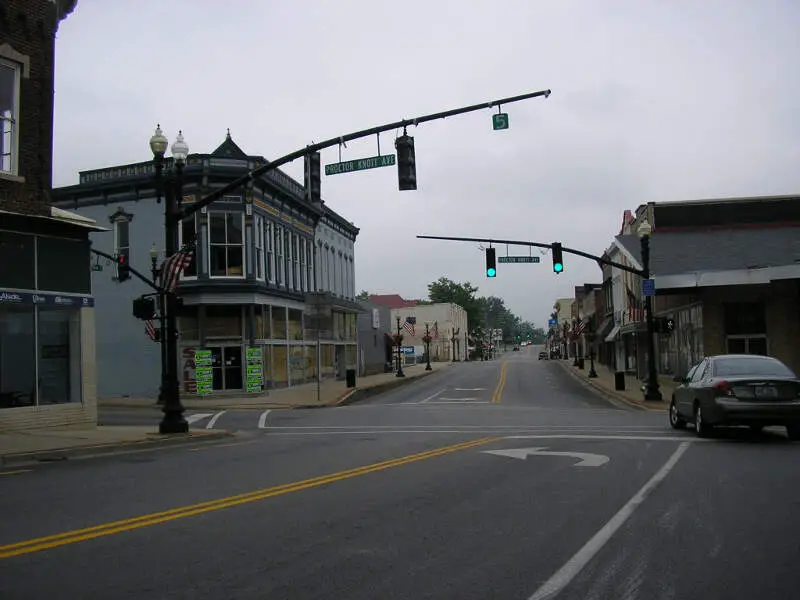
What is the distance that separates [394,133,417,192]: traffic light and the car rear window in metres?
7.02

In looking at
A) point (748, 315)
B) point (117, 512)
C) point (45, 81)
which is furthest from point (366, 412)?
point (117, 512)

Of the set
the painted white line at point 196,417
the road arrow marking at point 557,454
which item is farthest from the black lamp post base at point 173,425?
the road arrow marking at point 557,454

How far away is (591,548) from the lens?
6980 mm

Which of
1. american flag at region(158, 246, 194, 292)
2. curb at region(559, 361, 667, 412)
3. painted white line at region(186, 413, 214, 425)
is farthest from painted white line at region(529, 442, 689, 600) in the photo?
curb at region(559, 361, 667, 412)

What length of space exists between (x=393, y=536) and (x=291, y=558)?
1.17m

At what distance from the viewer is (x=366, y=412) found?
27.8 meters

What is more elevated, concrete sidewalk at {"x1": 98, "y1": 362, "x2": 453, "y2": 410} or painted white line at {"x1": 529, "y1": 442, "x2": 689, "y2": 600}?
painted white line at {"x1": 529, "y1": 442, "x2": 689, "y2": 600}

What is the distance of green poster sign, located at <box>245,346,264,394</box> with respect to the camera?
37.8 metres

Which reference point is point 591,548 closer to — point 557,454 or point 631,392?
point 557,454

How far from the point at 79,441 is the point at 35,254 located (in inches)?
205

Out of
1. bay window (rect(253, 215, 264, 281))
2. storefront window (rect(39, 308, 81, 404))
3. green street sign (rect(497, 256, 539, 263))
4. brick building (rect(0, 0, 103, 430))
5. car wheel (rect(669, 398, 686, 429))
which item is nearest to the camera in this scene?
car wheel (rect(669, 398, 686, 429))

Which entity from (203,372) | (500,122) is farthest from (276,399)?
(500,122)

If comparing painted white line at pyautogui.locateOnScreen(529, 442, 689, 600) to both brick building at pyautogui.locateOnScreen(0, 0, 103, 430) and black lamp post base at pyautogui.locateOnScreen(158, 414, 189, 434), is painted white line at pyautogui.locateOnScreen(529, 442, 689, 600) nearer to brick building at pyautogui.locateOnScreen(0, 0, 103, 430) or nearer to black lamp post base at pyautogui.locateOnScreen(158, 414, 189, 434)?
black lamp post base at pyautogui.locateOnScreen(158, 414, 189, 434)

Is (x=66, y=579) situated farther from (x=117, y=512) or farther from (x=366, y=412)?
(x=366, y=412)
